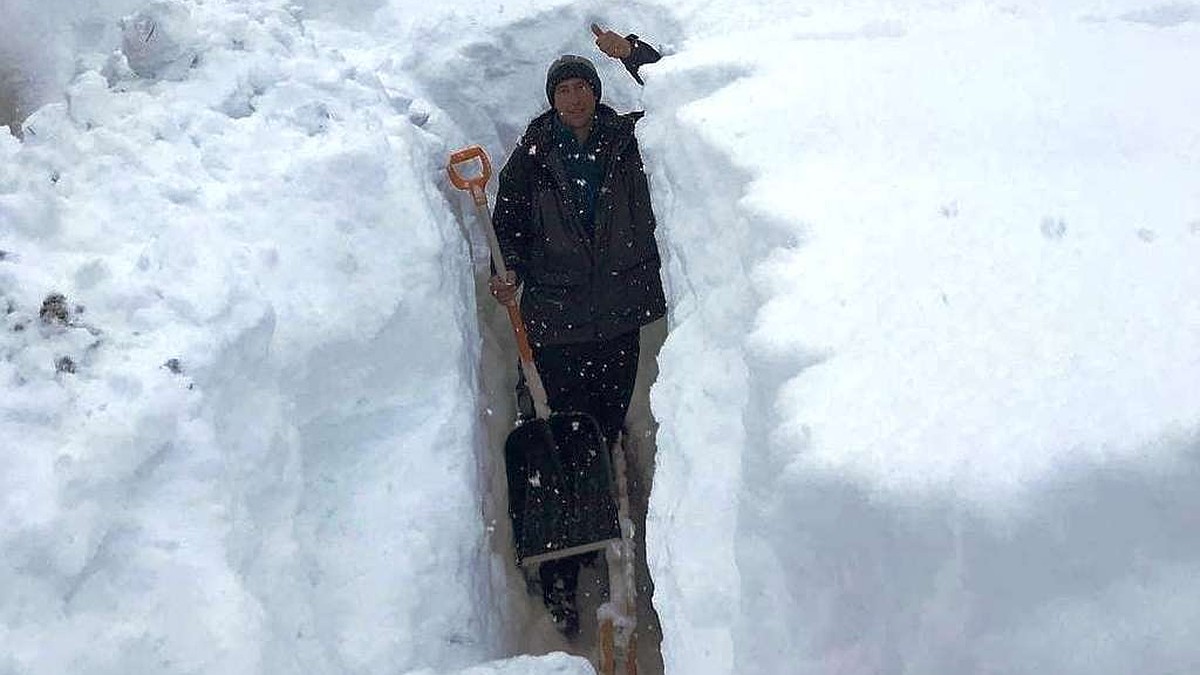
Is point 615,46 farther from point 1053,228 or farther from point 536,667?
point 536,667

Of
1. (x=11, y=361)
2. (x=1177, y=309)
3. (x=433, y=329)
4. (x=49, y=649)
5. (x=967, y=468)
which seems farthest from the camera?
(x=433, y=329)

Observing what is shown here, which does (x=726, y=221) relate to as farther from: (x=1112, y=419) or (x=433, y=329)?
(x=433, y=329)

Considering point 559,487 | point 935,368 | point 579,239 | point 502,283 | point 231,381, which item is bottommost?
point 559,487

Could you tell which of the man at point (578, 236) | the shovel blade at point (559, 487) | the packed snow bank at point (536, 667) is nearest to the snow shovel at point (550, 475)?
the shovel blade at point (559, 487)

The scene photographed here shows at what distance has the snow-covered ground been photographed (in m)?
1.35

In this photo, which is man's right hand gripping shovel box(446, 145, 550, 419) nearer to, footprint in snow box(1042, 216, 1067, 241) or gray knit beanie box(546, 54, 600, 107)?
gray knit beanie box(546, 54, 600, 107)

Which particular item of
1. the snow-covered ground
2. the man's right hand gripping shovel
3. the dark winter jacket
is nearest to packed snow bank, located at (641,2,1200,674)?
the snow-covered ground

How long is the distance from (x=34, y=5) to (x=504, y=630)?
564 cm

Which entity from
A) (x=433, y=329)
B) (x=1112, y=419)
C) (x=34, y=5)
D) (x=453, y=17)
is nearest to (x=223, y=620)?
(x=433, y=329)

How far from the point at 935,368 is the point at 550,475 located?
2336 mm

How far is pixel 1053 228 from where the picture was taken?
178 cm

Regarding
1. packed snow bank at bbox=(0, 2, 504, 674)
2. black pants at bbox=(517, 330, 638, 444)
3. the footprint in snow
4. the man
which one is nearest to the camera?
the footprint in snow

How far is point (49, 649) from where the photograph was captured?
176 cm

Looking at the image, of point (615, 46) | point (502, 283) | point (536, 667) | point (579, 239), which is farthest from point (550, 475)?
point (615, 46)
